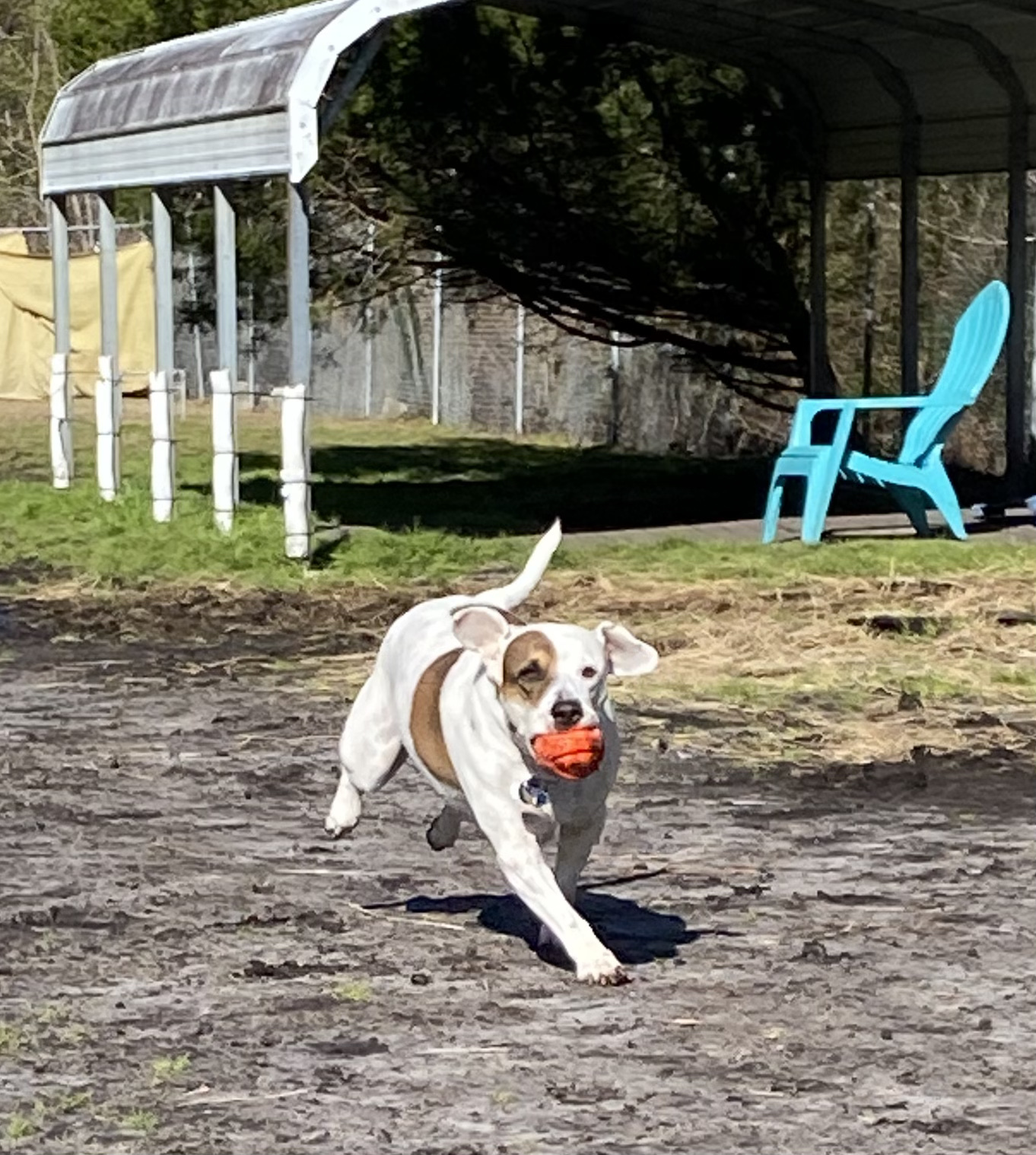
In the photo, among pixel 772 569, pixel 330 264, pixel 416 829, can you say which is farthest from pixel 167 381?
pixel 416 829

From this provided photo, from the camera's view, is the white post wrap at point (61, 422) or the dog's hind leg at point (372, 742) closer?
the dog's hind leg at point (372, 742)

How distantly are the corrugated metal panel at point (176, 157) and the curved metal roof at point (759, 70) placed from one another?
0.01 metres

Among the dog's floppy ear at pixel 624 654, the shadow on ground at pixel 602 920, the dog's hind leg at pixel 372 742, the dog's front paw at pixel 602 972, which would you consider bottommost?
the shadow on ground at pixel 602 920

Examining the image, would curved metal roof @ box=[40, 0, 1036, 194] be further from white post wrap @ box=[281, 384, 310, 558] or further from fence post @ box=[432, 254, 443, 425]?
fence post @ box=[432, 254, 443, 425]

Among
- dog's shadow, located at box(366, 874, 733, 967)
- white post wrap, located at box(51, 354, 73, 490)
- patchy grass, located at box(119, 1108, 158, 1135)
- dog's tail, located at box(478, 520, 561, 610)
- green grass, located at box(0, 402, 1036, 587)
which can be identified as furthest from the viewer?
white post wrap, located at box(51, 354, 73, 490)

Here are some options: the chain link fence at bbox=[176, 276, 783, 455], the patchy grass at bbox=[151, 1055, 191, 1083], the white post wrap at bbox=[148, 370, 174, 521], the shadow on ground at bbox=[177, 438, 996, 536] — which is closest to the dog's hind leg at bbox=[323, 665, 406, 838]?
the patchy grass at bbox=[151, 1055, 191, 1083]

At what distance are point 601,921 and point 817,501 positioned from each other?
845 cm

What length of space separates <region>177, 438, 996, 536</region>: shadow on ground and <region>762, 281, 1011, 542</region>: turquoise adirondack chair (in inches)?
69.5

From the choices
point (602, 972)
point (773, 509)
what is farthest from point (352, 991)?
point (773, 509)

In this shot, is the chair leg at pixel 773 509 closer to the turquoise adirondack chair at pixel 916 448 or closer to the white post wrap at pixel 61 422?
the turquoise adirondack chair at pixel 916 448

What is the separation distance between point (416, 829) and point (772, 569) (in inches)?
241

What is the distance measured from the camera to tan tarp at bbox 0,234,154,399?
105 ft

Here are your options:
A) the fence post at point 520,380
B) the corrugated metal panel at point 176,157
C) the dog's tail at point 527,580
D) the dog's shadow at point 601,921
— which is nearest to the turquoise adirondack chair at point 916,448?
the corrugated metal panel at point 176,157

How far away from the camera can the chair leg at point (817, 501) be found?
14.5 metres
